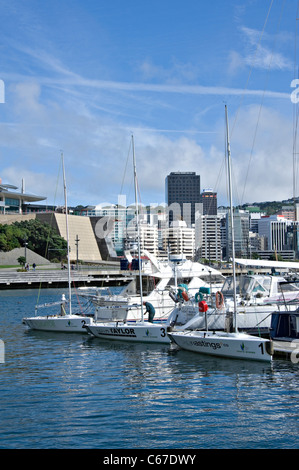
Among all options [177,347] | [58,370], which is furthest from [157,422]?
[177,347]

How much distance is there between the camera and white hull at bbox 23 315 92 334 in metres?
27.3

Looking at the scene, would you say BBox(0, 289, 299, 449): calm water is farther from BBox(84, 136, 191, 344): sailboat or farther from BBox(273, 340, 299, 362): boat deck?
BBox(84, 136, 191, 344): sailboat

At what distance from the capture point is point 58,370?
60.2 feet

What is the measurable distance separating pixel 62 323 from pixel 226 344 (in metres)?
11.2

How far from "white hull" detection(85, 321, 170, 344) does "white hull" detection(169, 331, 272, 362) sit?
5.69ft

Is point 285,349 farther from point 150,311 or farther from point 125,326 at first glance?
point 150,311

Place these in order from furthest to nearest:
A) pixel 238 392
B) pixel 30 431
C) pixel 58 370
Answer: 1. pixel 58 370
2. pixel 238 392
3. pixel 30 431

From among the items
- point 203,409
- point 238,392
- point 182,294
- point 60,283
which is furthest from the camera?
point 60,283

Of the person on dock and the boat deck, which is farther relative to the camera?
the person on dock

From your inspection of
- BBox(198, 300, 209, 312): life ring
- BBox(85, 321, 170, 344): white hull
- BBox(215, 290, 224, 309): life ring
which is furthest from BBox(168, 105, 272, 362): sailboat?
BBox(215, 290, 224, 309): life ring

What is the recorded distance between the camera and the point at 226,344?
763 inches

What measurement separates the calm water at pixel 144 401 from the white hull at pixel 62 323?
199 inches

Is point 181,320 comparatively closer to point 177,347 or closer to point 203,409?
point 177,347

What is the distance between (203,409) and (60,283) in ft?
208
